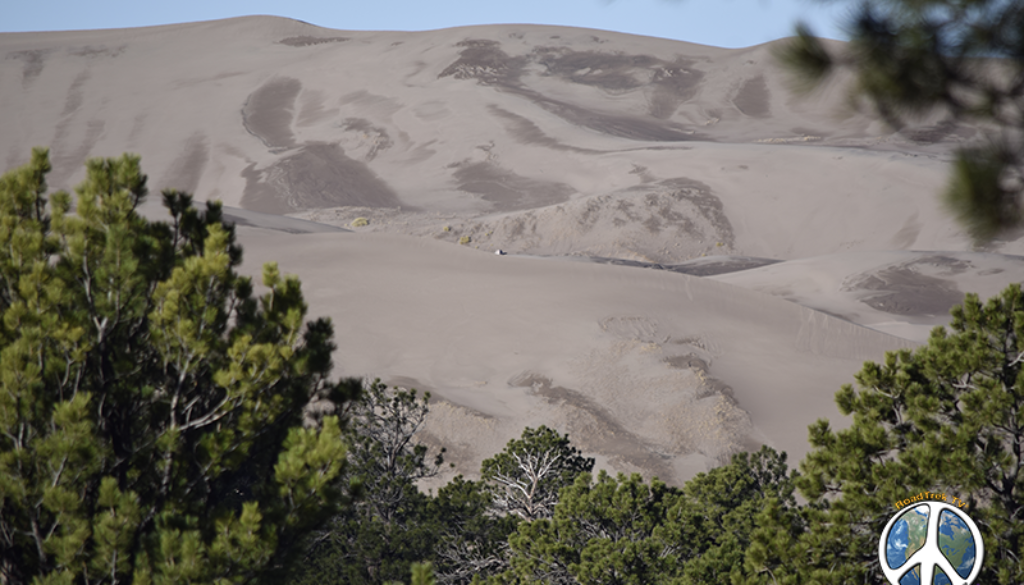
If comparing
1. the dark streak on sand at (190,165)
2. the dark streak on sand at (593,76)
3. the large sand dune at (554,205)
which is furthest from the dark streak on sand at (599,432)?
the dark streak on sand at (593,76)

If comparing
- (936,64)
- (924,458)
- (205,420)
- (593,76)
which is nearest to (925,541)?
(924,458)

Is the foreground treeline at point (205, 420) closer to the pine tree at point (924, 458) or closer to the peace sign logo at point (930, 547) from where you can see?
the pine tree at point (924, 458)

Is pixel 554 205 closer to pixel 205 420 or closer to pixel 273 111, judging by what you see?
pixel 273 111

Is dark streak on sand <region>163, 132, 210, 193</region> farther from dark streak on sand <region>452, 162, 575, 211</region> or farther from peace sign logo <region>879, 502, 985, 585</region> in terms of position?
peace sign logo <region>879, 502, 985, 585</region>

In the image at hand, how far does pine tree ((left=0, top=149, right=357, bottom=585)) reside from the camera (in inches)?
200

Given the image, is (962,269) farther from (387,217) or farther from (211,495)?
(211,495)

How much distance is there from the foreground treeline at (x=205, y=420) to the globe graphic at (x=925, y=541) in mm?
631

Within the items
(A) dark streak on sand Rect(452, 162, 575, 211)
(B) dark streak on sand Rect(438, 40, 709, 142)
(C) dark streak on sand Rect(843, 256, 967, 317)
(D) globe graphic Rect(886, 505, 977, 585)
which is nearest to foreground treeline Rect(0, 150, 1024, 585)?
(D) globe graphic Rect(886, 505, 977, 585)

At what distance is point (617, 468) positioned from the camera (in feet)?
63.4

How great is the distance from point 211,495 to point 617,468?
47.4 feet

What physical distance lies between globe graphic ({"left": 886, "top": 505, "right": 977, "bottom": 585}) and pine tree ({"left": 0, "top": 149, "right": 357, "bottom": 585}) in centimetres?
404

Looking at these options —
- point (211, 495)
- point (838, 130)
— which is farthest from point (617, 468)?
point (838, 130)

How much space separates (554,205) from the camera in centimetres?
5209

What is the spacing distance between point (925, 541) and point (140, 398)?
5.60 meters
